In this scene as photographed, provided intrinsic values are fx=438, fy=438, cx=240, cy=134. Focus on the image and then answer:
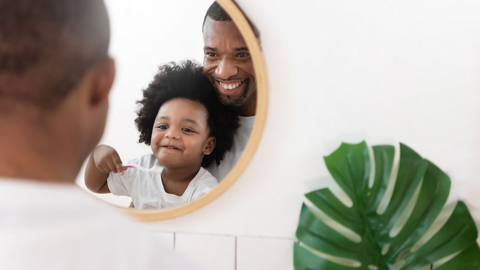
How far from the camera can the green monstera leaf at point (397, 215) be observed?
899 millimetres

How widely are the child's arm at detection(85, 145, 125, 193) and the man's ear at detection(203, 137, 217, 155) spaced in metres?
0.22

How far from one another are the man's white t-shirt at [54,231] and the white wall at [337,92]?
2.30 ft

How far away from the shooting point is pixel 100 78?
39 centimetres

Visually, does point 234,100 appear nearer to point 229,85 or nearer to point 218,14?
point 229,85

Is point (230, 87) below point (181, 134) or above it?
above

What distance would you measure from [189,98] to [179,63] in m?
0.09

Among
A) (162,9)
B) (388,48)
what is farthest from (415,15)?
(162,9)

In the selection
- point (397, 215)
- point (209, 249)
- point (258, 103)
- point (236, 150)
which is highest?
point (258, 103)

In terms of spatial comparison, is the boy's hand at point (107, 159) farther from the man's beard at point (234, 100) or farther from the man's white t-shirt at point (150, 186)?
the man's beard at point (234, 100)

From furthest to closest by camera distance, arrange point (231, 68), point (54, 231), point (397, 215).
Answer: point (231, 68), point (397, 215), point (54, 231)

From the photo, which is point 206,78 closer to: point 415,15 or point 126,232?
point 415,15

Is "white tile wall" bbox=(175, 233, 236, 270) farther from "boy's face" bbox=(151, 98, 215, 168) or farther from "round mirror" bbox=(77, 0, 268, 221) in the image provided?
"boy's face" bbox=(151, 98, 215, 168)

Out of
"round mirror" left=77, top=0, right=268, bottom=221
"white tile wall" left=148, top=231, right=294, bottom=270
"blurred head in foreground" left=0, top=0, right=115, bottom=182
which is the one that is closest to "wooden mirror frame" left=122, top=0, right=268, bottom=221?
"round mirror" left=77, top=0, right=268, bottom=221

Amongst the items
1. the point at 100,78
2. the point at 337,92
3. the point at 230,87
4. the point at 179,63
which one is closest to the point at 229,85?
the point at 230,87
